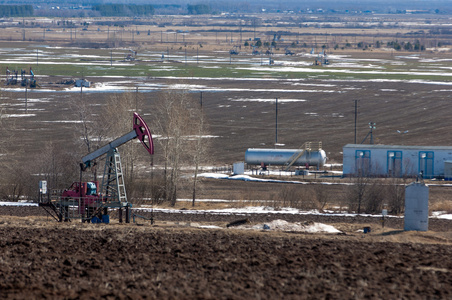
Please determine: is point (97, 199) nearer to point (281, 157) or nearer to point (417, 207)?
point (417, 207)

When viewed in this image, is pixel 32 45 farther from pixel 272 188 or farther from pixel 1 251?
pixel 1 251

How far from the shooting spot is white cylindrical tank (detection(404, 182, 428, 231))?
1112 inches

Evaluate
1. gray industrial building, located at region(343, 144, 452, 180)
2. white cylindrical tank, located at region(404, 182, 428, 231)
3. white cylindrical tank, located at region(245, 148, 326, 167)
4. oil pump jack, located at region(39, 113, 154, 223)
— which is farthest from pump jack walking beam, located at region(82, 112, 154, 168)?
white cylindrical tank, located at region(245, 148, 326, 167)

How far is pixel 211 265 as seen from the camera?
18.4 m

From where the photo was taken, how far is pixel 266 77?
115 m

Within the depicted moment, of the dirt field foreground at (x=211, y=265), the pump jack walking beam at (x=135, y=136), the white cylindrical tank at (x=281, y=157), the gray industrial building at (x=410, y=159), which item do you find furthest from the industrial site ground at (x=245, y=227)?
the pump jack walking beam at (x=135, y=136)

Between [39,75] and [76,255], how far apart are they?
332 ft

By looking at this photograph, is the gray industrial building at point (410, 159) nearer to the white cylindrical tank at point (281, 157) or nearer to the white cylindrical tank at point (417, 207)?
the white cylindrical tank at point (281, 157)

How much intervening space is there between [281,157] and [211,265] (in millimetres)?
33268

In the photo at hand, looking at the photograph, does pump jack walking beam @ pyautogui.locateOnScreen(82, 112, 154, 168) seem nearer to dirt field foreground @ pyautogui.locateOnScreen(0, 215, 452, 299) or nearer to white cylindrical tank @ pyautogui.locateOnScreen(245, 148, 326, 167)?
dirt field foreground @ pyautogui.locateOnScreen(0, 215, 452, 299)

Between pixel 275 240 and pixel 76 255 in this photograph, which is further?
pixel 275 240

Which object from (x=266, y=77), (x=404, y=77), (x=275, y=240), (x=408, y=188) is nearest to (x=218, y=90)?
(x=266, y=77)

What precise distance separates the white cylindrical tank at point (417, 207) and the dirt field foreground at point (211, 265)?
16.5ft

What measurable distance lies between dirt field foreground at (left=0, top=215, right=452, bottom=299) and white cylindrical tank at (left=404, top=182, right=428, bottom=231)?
504 cm
